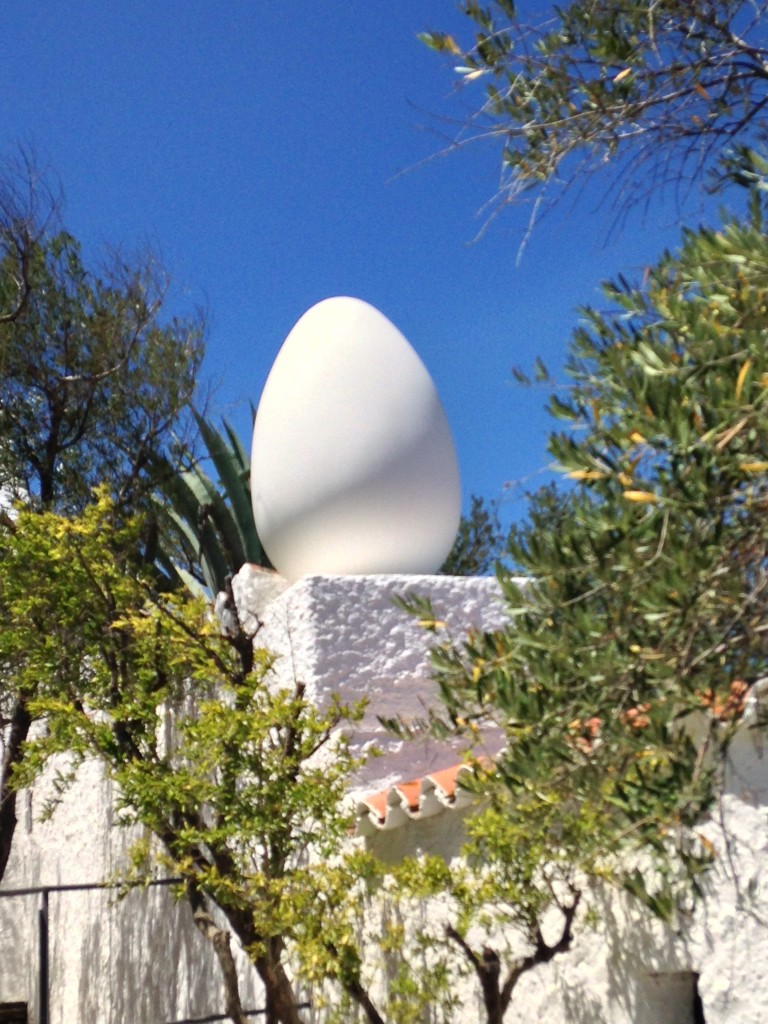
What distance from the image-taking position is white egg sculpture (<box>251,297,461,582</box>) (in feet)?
24.4

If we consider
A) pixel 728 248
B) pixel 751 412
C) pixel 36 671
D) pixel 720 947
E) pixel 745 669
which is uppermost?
pixel 36 671

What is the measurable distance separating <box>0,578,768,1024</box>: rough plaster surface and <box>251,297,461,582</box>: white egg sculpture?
0.33 m

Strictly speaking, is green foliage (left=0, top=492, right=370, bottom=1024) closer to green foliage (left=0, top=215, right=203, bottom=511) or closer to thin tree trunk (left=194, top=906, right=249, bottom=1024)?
thin tree trunk (left=194, top=906, right=249, bottom=1024)

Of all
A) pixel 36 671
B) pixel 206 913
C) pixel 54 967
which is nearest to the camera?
pixel 206 913

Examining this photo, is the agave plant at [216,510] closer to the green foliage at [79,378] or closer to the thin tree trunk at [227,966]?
the green foliage at [79,378]

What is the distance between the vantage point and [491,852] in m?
5.02

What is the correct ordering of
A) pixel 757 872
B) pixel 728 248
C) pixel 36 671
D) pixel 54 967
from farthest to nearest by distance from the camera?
pixel 54 967 < pixel 36 671 < pixel 757 872 < pixel 728 248

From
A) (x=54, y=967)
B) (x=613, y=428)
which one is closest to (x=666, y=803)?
(x=613, y=428)

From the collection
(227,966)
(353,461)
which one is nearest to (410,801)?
(227,966)

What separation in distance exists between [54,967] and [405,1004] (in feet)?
21.0

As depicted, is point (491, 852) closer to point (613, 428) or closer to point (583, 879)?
point (583, 879)

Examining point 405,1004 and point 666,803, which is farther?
point 405,1004

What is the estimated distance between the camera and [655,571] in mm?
2559

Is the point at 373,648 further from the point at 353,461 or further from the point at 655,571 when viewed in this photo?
the point at 655,571
